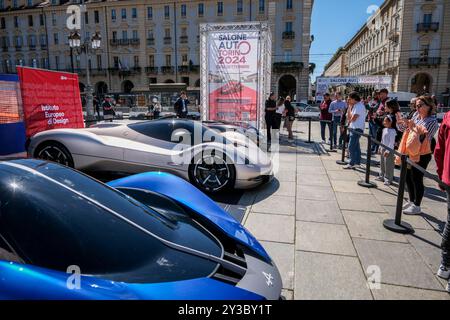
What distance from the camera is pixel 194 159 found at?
475 cm

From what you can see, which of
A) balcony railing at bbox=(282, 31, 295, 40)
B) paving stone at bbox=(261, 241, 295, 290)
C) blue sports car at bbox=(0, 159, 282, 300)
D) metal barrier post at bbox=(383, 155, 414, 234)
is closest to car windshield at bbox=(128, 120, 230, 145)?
paving stone at bbox=(261, 241, 295, 290)

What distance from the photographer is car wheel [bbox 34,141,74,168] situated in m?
A: 5.15

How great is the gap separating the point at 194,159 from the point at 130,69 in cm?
4901

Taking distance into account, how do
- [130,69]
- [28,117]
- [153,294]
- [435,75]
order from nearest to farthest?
1. [153,294]
2. [28,117]
3. [435,75]
4. [130,69]

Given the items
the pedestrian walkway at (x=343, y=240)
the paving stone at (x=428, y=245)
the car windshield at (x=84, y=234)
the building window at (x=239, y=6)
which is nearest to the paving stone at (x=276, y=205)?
the pedestrian walkway at (x=343, y=240)

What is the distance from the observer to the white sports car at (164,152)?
4.72 m

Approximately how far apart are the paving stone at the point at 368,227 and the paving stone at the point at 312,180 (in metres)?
1.35

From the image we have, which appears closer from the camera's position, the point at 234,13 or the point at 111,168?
the point at 111,168

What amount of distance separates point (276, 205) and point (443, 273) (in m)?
2.10

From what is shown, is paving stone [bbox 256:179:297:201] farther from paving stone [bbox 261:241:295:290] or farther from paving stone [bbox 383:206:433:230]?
paving stone [bbox 261:241:295:290]

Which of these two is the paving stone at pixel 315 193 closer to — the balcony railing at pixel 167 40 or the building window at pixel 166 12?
the balcony railing at pixel 167 40
